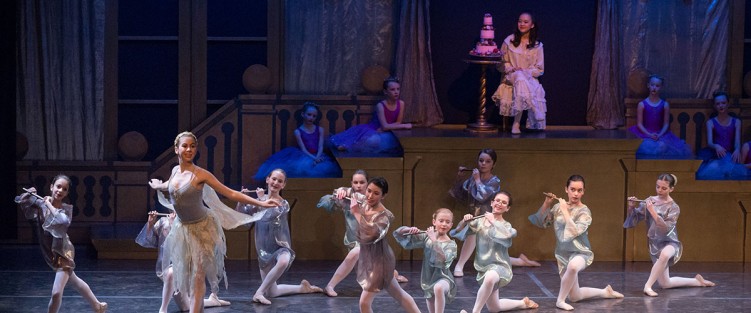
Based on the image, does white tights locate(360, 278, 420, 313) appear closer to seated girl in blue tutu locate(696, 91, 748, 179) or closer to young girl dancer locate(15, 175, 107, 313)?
young girl dancer locate(15, 175, 107, 313)

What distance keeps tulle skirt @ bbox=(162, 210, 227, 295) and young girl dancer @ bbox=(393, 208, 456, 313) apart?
3.26 ft

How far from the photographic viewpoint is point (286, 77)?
33.0ft

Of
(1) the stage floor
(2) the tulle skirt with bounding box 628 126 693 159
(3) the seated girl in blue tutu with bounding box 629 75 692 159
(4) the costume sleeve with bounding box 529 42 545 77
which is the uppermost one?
(4) the costume sleeve with bounding box 529 42 545 77

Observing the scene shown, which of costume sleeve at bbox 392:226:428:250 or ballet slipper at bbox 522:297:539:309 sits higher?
costume sleeve at bbox 392:226:428:250

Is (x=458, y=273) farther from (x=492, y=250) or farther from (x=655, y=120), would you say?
(x=655, y=120)

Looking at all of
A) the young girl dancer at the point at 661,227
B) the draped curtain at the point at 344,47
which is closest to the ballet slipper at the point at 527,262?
the young girl dancer at the point at 661,227

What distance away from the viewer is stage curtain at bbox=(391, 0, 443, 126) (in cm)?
991

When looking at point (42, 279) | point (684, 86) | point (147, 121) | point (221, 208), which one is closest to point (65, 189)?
point (221, 208)

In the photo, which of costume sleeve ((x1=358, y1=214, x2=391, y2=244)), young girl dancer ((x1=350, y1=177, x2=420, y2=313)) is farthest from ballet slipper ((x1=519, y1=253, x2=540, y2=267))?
costume sleeve ((x1=358, y1=214, x2=391, y2=244))

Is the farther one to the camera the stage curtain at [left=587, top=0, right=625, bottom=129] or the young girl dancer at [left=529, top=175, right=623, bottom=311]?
the stage curtain at [left=587, top=0, right=625, bottom=129]

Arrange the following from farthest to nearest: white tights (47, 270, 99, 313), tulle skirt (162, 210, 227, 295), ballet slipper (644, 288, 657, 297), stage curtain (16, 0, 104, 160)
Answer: stage curtain (16, 0, 104, 160)
ballet slipper (644, 288, 657, 297)
white tights (47, 270, 99, 313)
tulle skirt (162, 210, 227, 295)

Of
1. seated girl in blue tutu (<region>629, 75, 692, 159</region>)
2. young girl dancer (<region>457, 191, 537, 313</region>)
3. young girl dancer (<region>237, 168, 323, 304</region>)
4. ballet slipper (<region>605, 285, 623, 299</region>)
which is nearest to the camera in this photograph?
young girl dancer (<region>457, 191, 537, 313</region>)

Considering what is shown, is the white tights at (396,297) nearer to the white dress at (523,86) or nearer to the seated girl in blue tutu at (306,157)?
the seated girl in blue tutu at (306,157)

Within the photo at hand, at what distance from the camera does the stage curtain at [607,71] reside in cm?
1001
